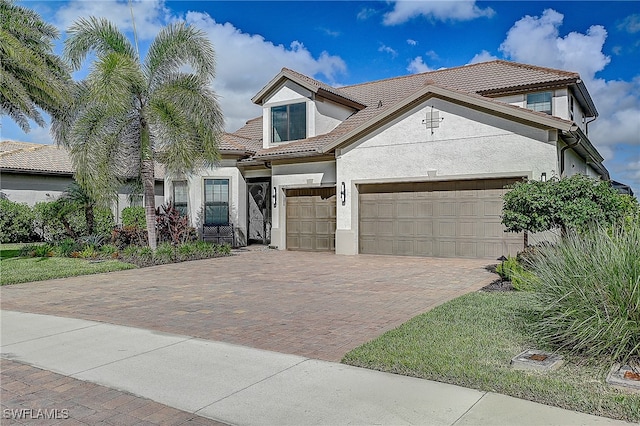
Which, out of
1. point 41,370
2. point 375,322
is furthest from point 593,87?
point 41,370

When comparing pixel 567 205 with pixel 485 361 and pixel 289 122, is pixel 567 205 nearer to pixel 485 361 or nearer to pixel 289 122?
pixel 485 361

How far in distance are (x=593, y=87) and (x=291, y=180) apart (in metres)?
13.2

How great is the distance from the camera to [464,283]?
34.1 ft

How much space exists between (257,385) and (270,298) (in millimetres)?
4447

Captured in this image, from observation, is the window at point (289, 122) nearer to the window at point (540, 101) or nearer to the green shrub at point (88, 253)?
the green shrub at point (88, 253)

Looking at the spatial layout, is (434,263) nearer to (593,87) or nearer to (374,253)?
(374,253)

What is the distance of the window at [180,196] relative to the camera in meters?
20.1

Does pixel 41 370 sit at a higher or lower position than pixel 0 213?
lower

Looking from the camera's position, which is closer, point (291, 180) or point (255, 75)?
→ point (291, 180)

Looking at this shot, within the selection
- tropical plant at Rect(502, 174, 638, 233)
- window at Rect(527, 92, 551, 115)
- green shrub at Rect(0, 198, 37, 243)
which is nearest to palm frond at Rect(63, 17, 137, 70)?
green shrub at Rect(0, 198, 37, 243)

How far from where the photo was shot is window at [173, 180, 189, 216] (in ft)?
66.0

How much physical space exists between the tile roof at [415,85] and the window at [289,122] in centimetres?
50

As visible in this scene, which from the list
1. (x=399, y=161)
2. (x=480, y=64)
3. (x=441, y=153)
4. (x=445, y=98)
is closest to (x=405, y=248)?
(x=399, y=161)

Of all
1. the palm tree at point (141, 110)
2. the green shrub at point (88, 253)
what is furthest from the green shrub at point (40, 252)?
the palm tree at point (141, 110)
